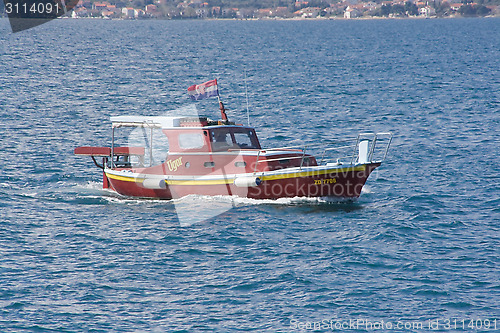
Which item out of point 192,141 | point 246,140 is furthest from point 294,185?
point 192,141

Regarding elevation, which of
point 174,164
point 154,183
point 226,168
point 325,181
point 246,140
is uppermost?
point 246,140

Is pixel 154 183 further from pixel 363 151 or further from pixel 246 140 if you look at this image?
pixel 363 151

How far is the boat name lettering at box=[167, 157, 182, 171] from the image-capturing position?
84.2ft

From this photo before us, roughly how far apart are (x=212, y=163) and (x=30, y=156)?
1314 cm

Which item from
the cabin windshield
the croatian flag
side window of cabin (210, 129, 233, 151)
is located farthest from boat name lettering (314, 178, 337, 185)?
the croatian flag

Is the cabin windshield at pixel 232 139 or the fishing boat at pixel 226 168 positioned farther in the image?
the cabin windshield at pixel 232 139

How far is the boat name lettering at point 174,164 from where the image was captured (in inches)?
1010

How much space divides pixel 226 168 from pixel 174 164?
89.3 inches

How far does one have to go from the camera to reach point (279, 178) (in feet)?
78.8

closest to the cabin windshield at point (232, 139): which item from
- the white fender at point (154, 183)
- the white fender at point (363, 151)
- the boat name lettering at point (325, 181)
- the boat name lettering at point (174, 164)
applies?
the boat name lettering at point (174, 164)

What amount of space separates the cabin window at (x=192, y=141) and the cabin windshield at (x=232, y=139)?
1.48ft

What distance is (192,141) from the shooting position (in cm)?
2573

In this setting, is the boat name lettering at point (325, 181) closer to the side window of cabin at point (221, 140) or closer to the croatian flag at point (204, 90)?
the side window of cabin at point (221, 140)

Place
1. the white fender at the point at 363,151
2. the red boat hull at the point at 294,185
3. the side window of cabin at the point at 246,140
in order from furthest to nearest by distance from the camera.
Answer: the side window of cabin at the point at 246,140
the red boat hull at the point at 294,185
the white fender at the point at 363,151
